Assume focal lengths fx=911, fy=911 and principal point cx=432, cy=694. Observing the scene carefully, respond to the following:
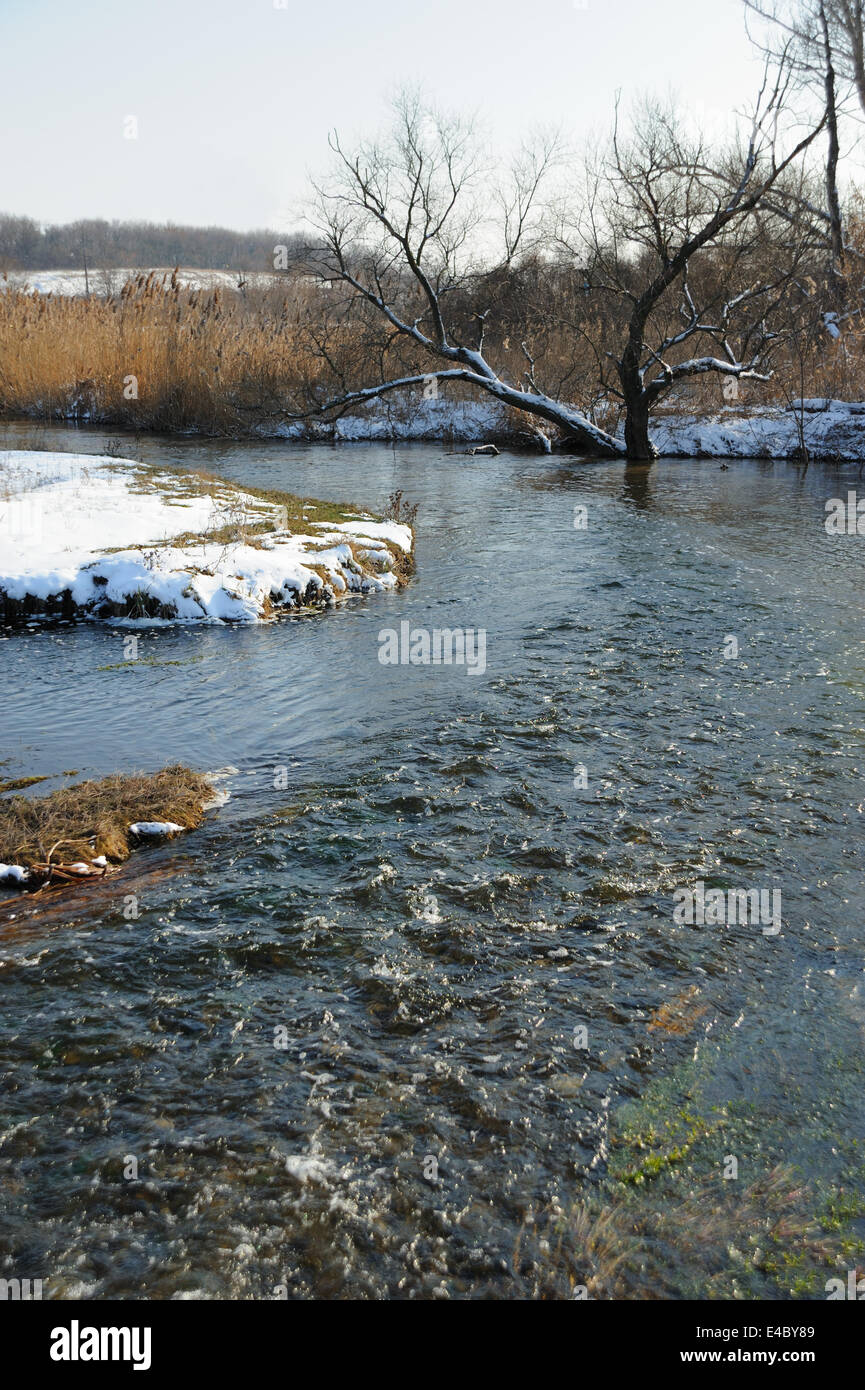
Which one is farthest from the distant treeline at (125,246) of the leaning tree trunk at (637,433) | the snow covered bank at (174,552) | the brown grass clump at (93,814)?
the brown grass clump at (93,814)

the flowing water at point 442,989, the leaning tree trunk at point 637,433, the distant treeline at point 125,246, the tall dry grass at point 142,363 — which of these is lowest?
the flowing water at point 442,989

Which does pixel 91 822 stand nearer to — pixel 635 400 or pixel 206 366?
pixel 635 400

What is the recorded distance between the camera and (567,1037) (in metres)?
3.41

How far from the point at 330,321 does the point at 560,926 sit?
97.5 ft

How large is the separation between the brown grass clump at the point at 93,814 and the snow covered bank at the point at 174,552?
12.4 ft

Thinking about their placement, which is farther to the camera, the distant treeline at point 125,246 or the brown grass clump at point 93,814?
the distant treeline at point 125,246

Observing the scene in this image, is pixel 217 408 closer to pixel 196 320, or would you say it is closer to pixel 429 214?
pixel 196 320

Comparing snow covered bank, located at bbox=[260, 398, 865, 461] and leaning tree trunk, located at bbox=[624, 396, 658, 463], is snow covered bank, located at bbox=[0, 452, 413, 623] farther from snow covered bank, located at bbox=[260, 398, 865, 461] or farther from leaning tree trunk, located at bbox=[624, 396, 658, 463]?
snow covered bank, located at bbox=[260, 398, 865, 461]

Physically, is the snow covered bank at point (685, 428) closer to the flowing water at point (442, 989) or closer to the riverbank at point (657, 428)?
the riverbank at point (657, 428)

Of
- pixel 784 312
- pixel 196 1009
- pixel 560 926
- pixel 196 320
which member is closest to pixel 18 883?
pixel 196 1009

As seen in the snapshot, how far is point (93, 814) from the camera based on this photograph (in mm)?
4766

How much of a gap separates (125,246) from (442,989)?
129m

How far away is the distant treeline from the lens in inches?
4124

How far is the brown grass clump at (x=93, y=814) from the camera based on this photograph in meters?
4.46
